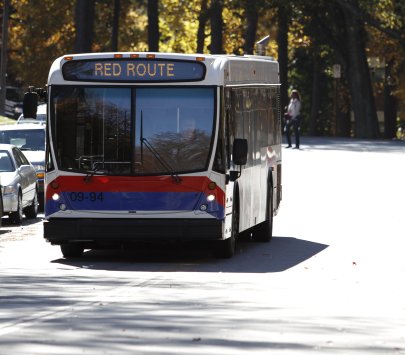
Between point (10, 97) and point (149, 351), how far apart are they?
80561 millimetres

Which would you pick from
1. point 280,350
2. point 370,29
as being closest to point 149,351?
point 280,350

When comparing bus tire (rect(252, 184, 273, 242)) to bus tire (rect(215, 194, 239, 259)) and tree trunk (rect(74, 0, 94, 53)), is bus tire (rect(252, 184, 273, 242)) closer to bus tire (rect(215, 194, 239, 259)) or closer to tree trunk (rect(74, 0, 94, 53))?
bus tire (rect(215, 194, 239, 259))

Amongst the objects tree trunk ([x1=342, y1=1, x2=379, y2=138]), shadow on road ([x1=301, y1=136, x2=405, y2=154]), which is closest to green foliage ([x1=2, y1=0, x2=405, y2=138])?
tree trunk ([x1=342, y1=1, x2=379, y2=138])

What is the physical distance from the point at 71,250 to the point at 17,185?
732 cm

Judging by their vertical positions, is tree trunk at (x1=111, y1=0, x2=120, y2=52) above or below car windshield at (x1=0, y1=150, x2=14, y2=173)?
above

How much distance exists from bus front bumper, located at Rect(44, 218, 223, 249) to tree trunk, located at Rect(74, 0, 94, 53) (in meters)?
39.0

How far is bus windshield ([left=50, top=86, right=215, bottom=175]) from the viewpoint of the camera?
1955 cm

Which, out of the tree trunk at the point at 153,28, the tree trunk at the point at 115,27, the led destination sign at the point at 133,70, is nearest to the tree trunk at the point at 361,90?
the tree trunk at the point at 153,28

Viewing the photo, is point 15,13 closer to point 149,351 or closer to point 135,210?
point 135,210

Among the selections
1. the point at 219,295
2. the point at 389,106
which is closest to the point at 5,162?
the point at 219,295

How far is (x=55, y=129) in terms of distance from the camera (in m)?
19.9

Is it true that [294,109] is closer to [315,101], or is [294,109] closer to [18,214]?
[18,214]

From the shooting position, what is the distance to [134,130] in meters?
19.6

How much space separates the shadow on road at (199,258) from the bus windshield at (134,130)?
1.11m
